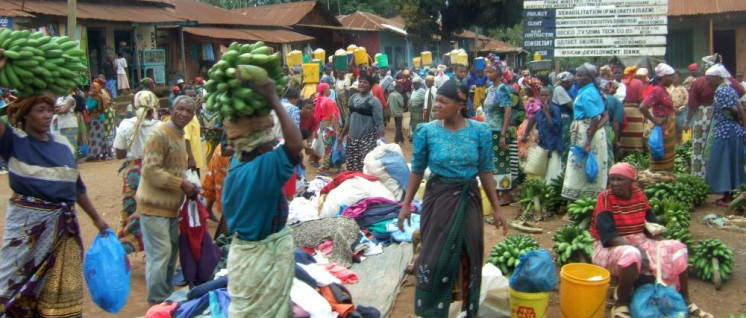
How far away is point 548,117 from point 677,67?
14.5 metres

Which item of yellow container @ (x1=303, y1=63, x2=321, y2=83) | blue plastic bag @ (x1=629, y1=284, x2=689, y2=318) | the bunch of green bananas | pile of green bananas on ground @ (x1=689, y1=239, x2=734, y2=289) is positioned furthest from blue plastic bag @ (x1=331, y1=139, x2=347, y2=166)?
blue plastic bag @ (x1=629, y1=284, x2=689, y2=318)

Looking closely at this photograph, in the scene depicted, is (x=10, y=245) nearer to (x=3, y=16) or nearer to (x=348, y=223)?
(x=348, y=223)

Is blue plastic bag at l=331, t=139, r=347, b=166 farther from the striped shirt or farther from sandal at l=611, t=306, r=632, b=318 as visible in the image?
the striped shirt

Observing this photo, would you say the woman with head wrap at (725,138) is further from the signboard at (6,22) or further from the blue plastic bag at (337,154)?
the signboard at (6,22)

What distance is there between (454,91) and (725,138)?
4.94 meters

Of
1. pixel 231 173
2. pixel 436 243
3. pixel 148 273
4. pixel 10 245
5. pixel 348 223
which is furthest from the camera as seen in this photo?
pixel 348 223

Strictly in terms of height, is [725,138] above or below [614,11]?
below

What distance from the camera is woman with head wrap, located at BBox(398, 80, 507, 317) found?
174 inches

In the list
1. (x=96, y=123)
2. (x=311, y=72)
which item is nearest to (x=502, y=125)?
(x=311, y=72)

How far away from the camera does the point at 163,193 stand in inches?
200

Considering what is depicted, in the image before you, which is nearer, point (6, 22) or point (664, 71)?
point (664, 71)

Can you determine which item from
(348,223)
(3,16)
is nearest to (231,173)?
(348,223)

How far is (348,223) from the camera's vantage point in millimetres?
6652

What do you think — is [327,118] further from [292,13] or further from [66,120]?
[292,13]
